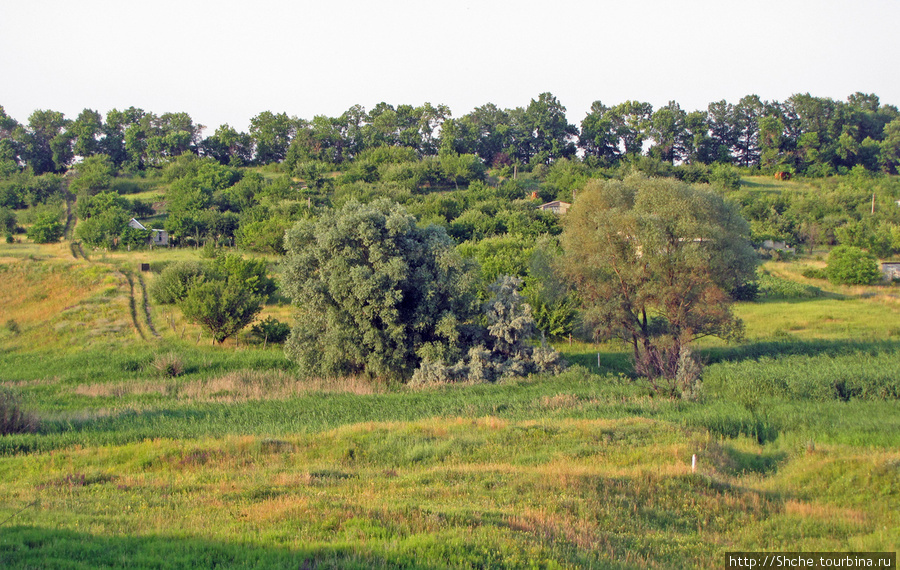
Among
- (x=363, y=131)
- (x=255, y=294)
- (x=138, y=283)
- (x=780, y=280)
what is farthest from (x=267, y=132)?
(x=780, y=280)

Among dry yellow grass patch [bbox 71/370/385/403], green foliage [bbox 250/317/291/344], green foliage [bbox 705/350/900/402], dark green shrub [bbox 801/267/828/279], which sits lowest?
dry yellow grass patch [bbox 71/370/385/403]

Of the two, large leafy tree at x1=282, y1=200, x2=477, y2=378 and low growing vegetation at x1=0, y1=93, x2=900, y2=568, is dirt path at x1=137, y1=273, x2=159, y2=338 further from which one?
large leafy tree at x1=282, y1=200, x2=477, y2=378

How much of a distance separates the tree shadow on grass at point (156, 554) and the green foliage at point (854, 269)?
52.7 meters

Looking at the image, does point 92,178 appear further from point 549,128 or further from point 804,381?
point 804,381

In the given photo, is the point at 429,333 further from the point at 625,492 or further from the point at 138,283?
the point at 138,283

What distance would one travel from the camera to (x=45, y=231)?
59906mm

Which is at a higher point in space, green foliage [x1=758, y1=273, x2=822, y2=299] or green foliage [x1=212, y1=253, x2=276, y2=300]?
green foliage [x1=212, y1=253, x2=276, y2=300]

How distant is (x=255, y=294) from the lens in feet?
126

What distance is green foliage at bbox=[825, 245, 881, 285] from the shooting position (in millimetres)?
49875

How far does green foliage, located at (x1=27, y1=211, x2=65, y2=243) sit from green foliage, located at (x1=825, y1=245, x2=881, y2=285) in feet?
225

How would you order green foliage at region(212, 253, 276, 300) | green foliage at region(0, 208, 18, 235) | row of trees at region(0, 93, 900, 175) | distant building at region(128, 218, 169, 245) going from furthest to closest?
1. row of trees at region(0, 93, 900, 175)
2. green foliage at region(0, 208, 18, 235)
3. distant building at region(128, 218, 169, 245)
4. green foliage at region(212, 253, 276, 300)

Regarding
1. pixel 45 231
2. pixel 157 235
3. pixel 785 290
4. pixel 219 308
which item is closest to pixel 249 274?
pixel 219 308

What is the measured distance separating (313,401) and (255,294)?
17344 millimetres

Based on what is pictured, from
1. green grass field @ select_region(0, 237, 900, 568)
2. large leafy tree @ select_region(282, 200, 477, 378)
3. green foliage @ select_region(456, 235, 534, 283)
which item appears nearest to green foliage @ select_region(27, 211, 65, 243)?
green grass field @ select_region(0, 237, 900, 568)
